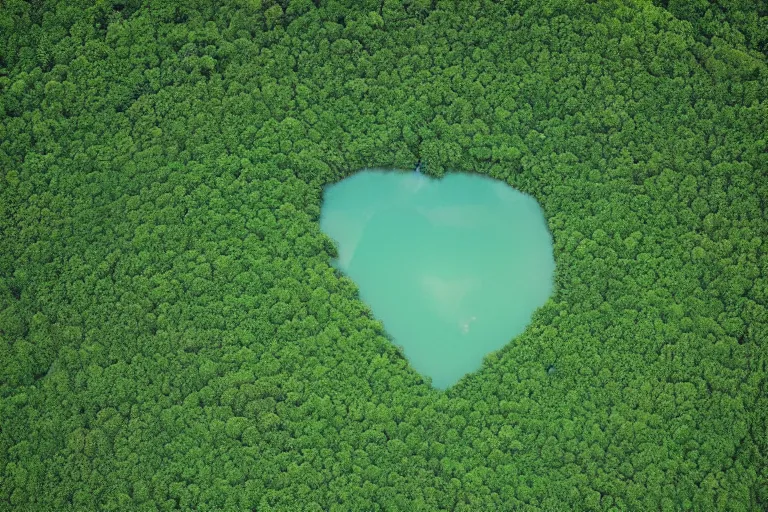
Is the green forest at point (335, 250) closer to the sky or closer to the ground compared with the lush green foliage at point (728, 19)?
closer to the ground

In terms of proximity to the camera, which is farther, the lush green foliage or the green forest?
the lush green foliage

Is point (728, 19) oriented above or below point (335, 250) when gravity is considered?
above

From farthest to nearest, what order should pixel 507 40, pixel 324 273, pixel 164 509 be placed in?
pixel 507 40 → pixel 324 273 → pixel 164 509

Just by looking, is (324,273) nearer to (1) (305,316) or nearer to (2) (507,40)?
(1) (305,316)

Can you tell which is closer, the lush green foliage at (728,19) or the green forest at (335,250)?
the green forest at (335,250)

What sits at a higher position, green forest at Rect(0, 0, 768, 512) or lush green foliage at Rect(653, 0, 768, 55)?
lush green foliage at Rect(653, 0, 768, 55)

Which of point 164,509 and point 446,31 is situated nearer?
point 164,509

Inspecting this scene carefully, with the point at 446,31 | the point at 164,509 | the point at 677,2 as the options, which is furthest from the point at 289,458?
the point at 677,2

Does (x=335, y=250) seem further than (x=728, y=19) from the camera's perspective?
No
